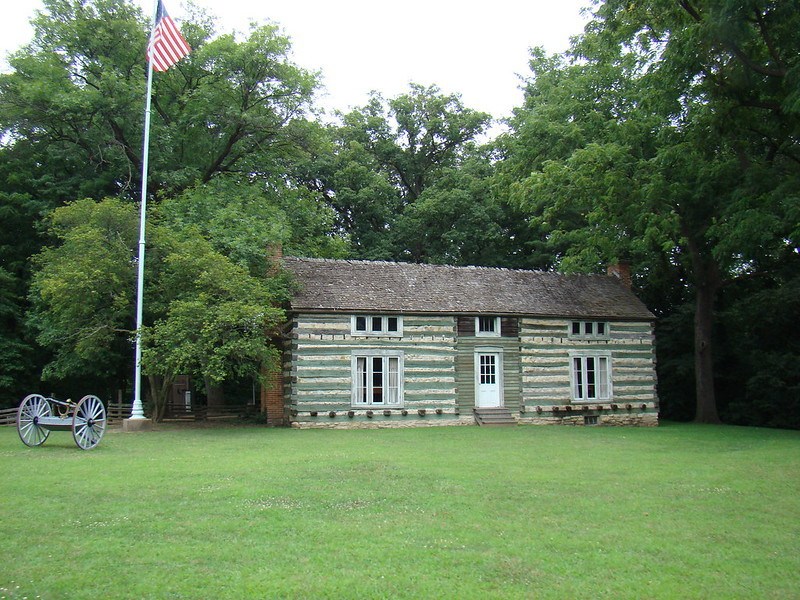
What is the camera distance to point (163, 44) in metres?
21.9

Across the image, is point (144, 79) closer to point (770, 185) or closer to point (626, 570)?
point (770, 185)

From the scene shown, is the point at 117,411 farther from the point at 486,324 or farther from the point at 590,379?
the point at 590,379

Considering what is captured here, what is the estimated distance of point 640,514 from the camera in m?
9.52

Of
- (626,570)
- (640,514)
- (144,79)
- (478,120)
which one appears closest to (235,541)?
(626,570)

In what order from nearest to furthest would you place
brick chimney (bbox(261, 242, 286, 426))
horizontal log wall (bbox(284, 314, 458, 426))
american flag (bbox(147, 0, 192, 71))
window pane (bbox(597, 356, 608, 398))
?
american flag (bbox(147, 0, 192, 71)), horizontal log wall (bbox(284, 314, 458, 426)), brick chimney (bbox(261, 242, 286, 426)), window pane (bbox(597, 356, 608, 398))

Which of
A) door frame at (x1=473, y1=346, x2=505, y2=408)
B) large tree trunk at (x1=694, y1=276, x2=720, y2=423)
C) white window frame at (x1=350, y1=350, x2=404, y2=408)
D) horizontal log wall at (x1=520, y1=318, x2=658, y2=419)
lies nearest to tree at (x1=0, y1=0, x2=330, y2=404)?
white window frame at (x1=350, y1=350, x2=404, y2=408)

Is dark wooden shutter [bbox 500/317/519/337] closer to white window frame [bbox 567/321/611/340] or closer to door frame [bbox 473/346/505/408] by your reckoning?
door frame [bbox 473/346/505/408]

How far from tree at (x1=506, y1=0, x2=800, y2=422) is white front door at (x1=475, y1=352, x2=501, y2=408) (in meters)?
5.28

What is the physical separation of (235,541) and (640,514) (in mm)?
5359

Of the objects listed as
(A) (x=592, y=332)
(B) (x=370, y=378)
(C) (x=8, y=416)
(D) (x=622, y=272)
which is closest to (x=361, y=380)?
(B) (x=370, y=378)

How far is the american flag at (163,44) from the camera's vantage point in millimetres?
21781

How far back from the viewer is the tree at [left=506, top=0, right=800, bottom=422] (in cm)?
1691

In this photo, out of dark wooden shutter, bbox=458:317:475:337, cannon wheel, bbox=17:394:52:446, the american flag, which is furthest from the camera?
dark wooden shutter, bbox=458:317:475:337

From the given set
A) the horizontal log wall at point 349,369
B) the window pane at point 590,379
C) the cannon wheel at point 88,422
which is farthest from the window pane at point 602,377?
the cannon wheel at point 88,422
